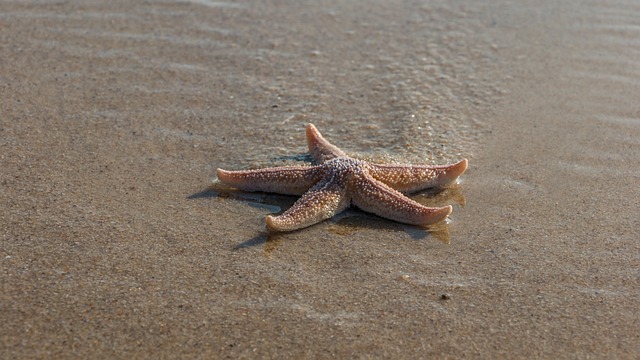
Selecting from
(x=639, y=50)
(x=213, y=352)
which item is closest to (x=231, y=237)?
(x=213, y=352)

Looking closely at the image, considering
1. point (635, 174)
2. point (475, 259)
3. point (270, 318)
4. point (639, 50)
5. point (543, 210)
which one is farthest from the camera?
point (639, 50)

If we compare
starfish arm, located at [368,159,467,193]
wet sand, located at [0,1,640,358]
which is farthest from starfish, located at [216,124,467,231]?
wet sand, located at [0,1,640,358]

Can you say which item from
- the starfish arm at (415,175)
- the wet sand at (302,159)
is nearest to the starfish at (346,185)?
the starfish arm at (415,175)

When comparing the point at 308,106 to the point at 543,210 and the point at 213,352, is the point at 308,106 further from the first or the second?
the point at 213,352

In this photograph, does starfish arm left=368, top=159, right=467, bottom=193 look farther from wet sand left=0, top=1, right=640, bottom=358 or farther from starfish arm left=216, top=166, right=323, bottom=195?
starfish arm left=216, top=166, right=323, bottom=195

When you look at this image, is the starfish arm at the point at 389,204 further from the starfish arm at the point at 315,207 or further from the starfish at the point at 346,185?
the starfish arm at the point at 315,207

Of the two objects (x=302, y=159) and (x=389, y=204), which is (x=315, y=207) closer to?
(x=389, y=204)
